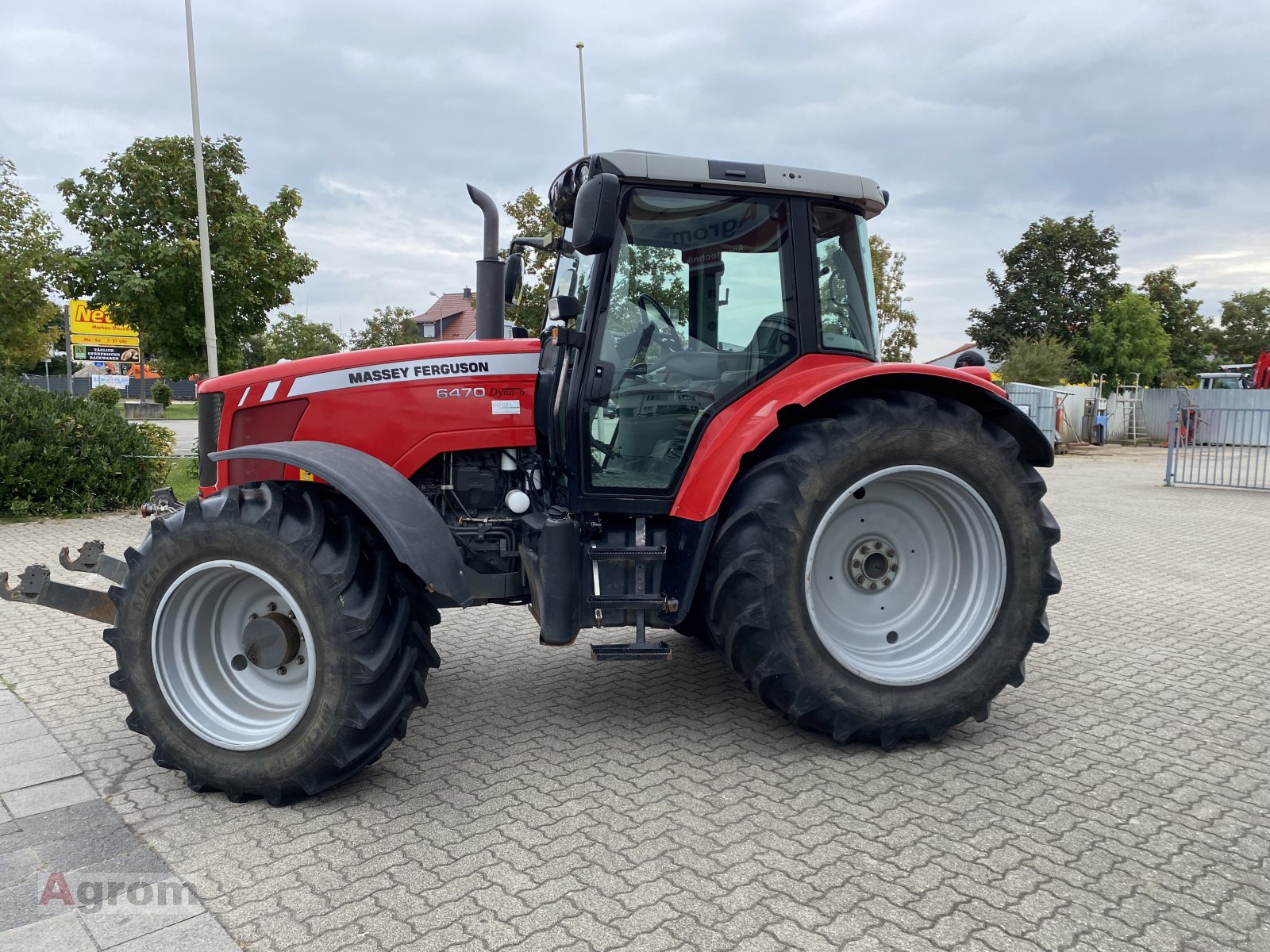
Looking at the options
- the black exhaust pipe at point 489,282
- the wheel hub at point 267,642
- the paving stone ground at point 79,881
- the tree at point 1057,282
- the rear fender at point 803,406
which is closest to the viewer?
the paving stone ground at point 79,881

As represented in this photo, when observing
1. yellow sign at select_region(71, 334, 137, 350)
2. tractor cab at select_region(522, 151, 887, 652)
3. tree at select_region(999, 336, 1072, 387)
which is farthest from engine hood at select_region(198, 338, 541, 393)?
yellow sign at select_region(71, 334, 137, 350)

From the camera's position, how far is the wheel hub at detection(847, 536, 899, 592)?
390 centimetres

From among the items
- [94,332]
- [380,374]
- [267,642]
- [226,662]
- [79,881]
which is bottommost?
[79,881]

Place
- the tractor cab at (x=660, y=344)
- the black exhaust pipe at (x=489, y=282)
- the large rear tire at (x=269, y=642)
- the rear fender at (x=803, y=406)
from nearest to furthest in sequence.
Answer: the large rear tire at (x=269, y=642) < the rear fender at (x=803, y=406) < the tractor cab at (x=660, y=344) < the black exhaust pipe at (x=489, y=282)

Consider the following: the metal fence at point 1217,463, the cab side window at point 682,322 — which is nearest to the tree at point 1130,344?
the metal fence at point 1217,463

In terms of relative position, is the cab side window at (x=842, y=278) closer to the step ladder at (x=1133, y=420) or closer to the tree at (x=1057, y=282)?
the step ladder at (x=1133, y=420)

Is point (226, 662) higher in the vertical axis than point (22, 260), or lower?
lower

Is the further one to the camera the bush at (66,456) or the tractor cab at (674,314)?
the bush at (66,456)

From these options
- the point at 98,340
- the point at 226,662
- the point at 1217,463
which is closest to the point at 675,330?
the point at 226,662

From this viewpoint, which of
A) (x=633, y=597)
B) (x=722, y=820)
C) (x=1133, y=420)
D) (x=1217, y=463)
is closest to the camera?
(x=722, y=820)

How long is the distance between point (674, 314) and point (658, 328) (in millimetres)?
90

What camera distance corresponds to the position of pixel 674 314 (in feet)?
12.4

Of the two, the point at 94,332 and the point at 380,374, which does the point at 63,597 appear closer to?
the point at 380,374

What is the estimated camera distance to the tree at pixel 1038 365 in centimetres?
3111
